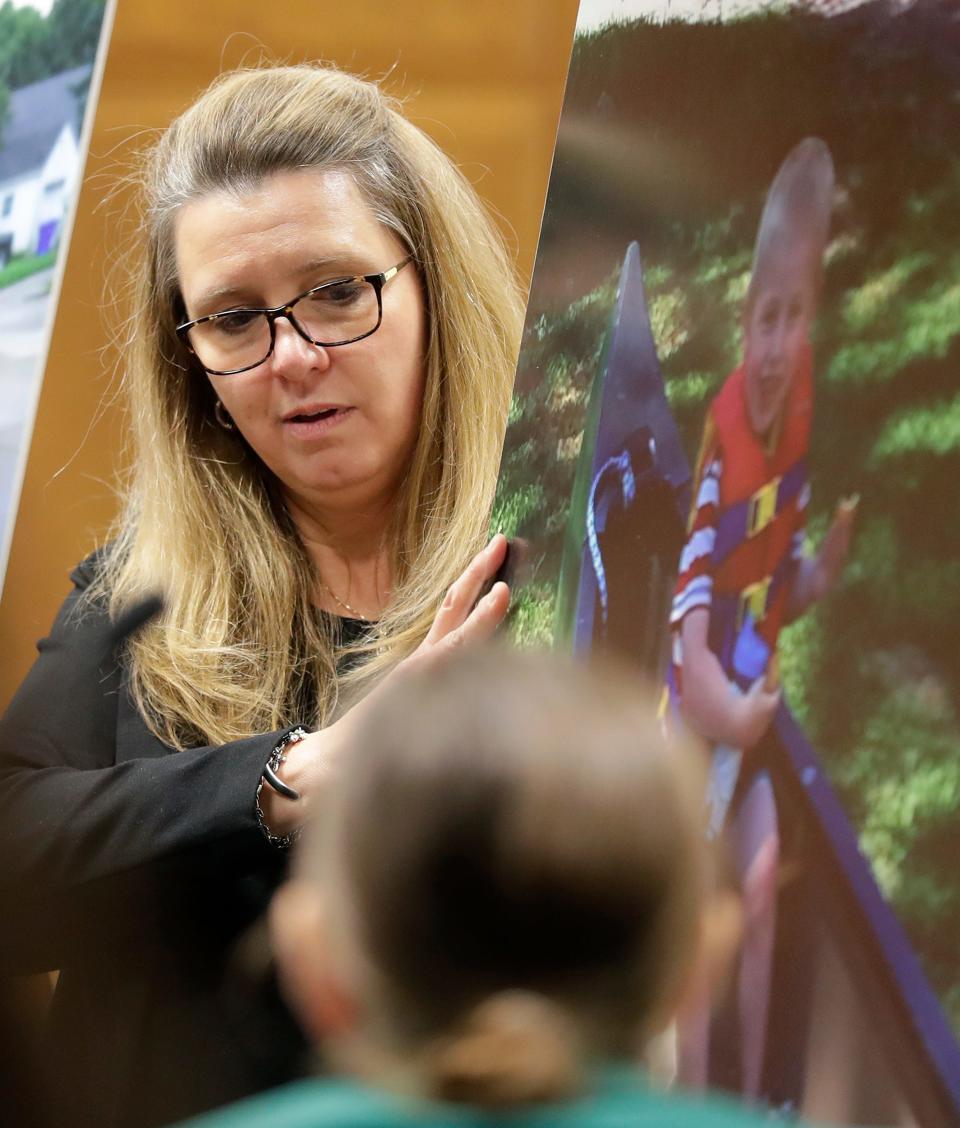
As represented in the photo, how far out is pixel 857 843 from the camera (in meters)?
0.89

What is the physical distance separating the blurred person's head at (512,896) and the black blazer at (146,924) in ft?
1.78

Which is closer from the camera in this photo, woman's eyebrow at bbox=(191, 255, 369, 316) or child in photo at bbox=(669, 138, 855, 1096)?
child in photo at bbox=(669, 138, 855, 1096)

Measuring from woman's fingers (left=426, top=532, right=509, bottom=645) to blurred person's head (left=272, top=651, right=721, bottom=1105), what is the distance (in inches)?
19.1

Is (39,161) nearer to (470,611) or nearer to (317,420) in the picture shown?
(317,420)

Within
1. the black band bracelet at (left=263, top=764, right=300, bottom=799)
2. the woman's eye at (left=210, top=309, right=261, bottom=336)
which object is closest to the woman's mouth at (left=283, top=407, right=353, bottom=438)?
the woman's eye at (left=210, top=309, right=261, bottom=336)

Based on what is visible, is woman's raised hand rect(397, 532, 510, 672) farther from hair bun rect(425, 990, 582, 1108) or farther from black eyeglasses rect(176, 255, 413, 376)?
hair bun rect(425, 990, 582, 1108)

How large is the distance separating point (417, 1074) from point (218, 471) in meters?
0.98

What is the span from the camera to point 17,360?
225 centimetres

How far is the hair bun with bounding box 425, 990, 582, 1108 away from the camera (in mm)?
668

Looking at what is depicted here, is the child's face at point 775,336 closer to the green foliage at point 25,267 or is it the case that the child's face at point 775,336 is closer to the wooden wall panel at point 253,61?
the wooden wall panel at point 253,61

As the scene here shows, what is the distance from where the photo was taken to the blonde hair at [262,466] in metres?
1.41

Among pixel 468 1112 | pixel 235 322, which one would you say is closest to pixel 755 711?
pixel 468 1112

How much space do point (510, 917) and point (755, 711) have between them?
33 centimetres

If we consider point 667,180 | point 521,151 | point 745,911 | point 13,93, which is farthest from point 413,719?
point 13,93
